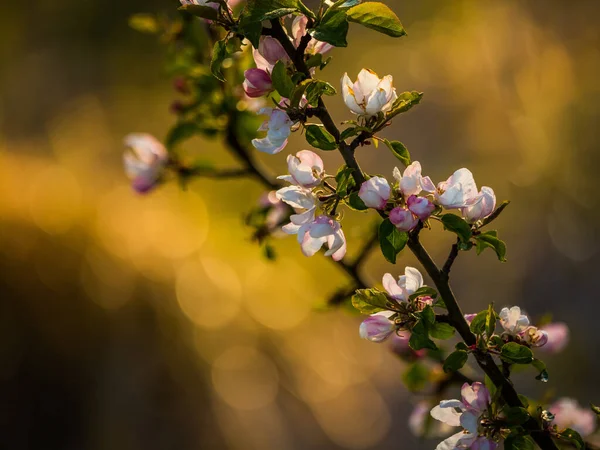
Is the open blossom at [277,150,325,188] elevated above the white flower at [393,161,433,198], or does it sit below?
below

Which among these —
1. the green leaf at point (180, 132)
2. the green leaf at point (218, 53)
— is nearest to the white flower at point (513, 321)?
the green leaf at point (218, 53)

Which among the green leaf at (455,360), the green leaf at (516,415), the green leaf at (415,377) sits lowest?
A: the green leaf at (415,377)

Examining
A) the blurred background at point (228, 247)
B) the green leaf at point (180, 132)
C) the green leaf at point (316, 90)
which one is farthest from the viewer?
the blurred background at point (228, 247)

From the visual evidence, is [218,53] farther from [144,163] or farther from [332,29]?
[144,163]

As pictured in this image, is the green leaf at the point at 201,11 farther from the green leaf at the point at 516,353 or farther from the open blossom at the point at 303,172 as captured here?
the green leaf at the point at 516,353

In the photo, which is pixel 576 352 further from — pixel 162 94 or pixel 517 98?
pixel 162 94

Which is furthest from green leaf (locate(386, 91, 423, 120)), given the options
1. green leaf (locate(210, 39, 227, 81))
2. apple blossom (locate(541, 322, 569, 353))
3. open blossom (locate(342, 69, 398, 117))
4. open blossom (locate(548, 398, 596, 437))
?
open blossom (locate(548, 398, 596, 437))

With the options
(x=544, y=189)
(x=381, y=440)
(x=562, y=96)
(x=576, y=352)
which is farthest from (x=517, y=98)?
(x=381, y=440)

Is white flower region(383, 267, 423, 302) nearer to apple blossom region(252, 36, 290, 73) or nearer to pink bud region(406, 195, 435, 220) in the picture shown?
pink bud region(406, 195, 435, 220)

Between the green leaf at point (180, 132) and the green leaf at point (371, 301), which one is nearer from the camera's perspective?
the green leaf at point (371, 301)
